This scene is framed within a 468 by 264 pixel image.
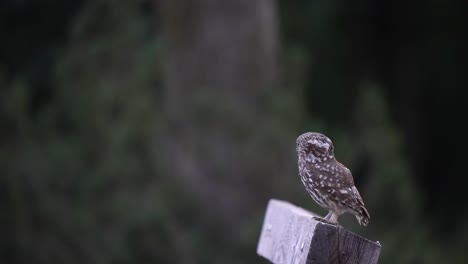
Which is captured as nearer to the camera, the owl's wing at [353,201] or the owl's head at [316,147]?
the owl's wing at [353,201]

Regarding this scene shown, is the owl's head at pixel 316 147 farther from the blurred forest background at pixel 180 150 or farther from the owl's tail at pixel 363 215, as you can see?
the blurred forest background at pixel 180 150

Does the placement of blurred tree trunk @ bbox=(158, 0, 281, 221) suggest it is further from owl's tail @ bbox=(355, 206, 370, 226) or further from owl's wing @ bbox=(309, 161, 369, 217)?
owl's tail @ bbox=(355, 206, 370, 226)

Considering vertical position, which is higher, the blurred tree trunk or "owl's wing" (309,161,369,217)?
the blurred tree trunk

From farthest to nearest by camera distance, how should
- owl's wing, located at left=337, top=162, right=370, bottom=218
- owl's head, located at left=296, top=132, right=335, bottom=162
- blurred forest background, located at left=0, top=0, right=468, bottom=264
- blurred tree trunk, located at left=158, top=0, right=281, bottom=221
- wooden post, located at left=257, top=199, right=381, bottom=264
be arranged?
blurred tree trunk, located at left=158, top=0, right=281, bottom=221
blurred forest background, located at left=0, top=0, right=468, bottom=264
owl's head, located at left=296, top=132, right=335, bottom=162
owl's wing, located at left=337, top=162, right=370, bottom=218
wooden post, located at left=257, top=199, right=381, bottom=264

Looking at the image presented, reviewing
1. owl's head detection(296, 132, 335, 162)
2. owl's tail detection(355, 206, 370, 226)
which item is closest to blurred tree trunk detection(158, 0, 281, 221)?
owl's head detection(296, 132, 335, 162)

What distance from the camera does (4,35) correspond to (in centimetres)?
1416

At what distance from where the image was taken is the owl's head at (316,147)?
3.27 meters

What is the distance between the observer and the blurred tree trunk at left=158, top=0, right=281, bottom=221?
8.12m

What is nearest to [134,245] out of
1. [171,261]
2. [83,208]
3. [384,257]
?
[171,261]

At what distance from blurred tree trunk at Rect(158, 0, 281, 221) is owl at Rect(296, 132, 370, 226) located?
4.32 metres

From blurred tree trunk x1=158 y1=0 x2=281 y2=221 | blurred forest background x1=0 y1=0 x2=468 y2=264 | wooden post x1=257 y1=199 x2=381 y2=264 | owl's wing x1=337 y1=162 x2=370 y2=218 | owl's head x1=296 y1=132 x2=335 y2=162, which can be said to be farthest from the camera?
blurred tree trunk x1=158 y1=0 x2=281 y2=221

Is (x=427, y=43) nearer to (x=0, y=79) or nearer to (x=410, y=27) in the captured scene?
(x=410, y=27)

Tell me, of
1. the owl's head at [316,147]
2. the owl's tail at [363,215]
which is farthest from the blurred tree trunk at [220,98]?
the owl's tail at [363,215]

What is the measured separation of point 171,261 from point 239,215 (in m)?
1.86
